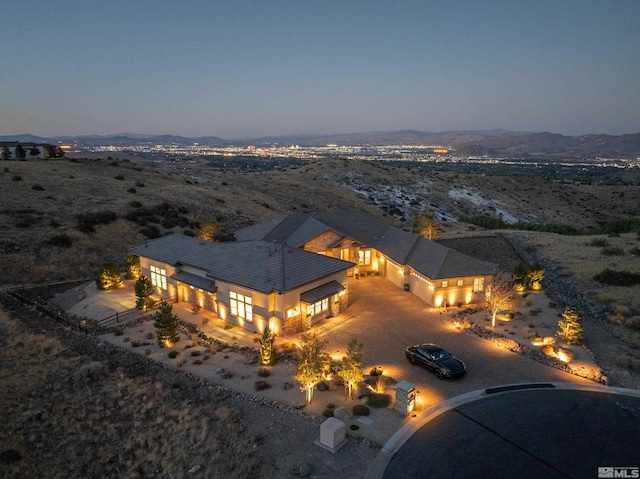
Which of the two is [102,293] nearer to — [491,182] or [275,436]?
[275,436]

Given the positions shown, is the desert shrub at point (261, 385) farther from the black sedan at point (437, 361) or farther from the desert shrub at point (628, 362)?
the desert shrub at point (628, 362)

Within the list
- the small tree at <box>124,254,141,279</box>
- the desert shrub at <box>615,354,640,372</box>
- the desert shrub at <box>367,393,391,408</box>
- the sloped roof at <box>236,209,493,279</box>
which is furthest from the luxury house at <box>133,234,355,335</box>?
the desert shrub at <box>615,354,640,372</box>

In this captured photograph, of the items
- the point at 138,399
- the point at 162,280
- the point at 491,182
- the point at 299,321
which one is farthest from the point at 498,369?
the point at 491,182

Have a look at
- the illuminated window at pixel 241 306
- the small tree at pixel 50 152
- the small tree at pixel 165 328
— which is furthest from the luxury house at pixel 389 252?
the small tree at pixel 50 152

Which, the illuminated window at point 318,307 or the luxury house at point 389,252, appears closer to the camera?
the illuminated window at point 318,307

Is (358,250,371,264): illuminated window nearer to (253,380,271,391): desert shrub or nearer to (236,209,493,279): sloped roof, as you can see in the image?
(236,209,493,279): sloped roof

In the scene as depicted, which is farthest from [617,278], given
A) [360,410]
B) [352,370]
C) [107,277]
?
[107,277]
